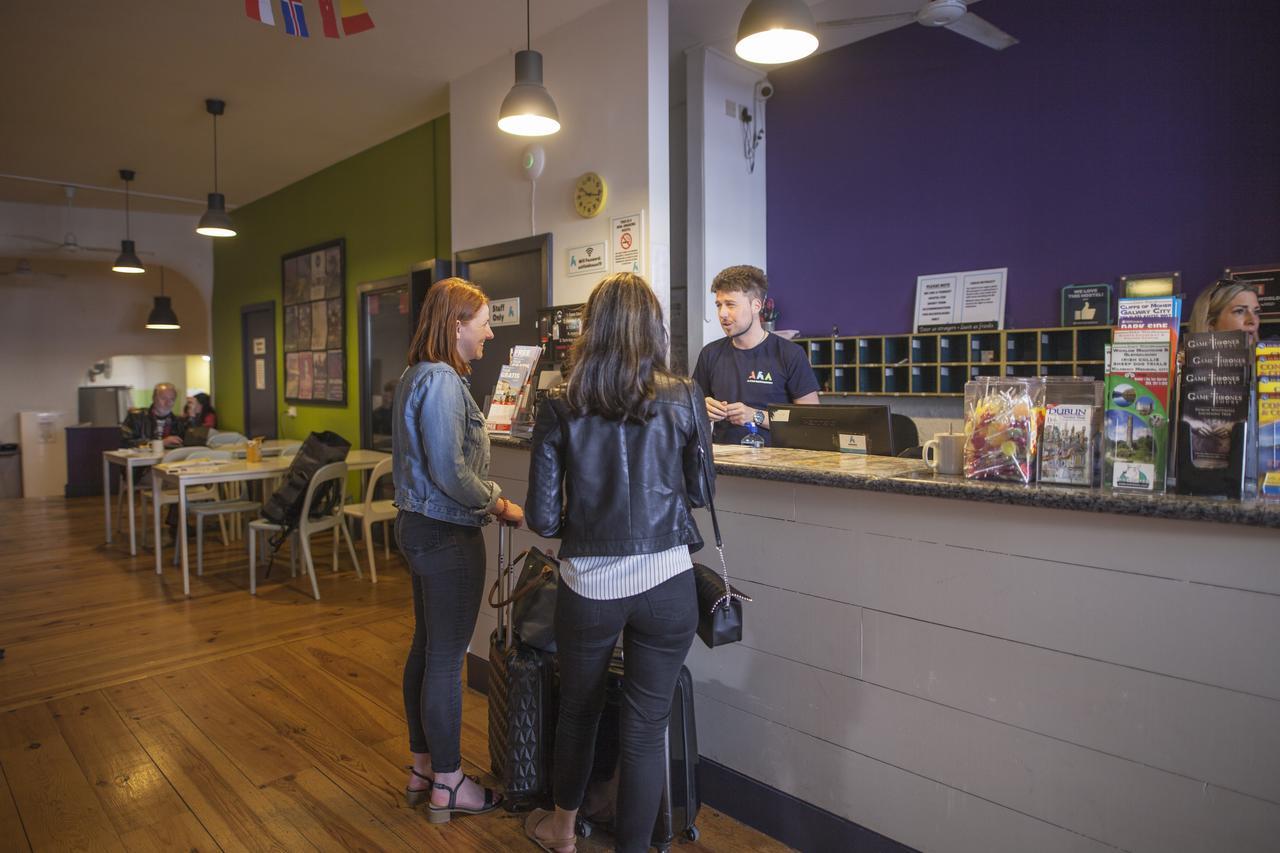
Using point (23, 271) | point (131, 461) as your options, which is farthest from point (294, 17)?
point (23, 271)

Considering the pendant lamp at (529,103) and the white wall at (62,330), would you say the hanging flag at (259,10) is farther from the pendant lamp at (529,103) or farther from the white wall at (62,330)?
the white wall at (62,330)

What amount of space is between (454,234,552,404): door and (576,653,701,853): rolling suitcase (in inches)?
99.1

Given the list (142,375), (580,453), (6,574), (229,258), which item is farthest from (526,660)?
(142,375)

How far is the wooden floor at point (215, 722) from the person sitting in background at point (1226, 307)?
247 cm

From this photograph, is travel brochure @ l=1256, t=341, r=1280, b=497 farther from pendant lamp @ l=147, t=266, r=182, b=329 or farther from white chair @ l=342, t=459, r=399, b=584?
pendant lamp @ l=147, t=266, r=182, b=329

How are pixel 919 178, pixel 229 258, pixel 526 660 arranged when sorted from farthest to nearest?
1. pixel 229 258
2. pixel 919 178
3. pixel 526 660

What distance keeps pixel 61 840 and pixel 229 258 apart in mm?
7821

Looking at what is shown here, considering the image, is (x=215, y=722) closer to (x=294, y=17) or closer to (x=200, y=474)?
(x=200, y=474)

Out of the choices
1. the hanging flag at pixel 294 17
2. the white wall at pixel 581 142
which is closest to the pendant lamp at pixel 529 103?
the white wall at pixel 581 142

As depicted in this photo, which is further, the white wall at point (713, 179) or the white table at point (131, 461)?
the white table at point (131, 461)

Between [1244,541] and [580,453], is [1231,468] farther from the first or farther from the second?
[580,453]

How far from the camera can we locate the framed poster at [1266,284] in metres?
3.44

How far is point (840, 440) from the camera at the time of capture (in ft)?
8.39

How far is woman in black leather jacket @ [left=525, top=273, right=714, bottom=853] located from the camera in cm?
175
